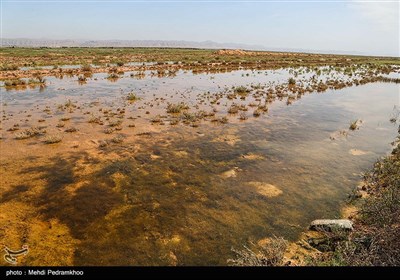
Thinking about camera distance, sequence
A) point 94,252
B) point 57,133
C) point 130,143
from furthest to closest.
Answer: point 57,133
point 130,143
point 94,252

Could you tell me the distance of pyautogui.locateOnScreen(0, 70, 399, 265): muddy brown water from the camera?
7461mm

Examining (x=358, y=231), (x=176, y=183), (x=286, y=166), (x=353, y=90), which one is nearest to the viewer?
(x=358, y=231)

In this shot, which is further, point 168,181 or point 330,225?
point 168,181

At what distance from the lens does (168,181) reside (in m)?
10.7

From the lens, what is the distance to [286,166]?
12.2m

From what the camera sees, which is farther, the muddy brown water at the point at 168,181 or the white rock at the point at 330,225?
the white rock at the point at 330,225

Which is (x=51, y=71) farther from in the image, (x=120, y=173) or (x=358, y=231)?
(x=358, y=231)

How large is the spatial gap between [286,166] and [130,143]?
763 centimetres

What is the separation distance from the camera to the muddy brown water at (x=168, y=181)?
7461mm

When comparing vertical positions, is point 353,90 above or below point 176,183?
above

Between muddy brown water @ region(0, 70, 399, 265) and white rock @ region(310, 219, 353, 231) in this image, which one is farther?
white rock @ region(310, 219, 353, 231)
